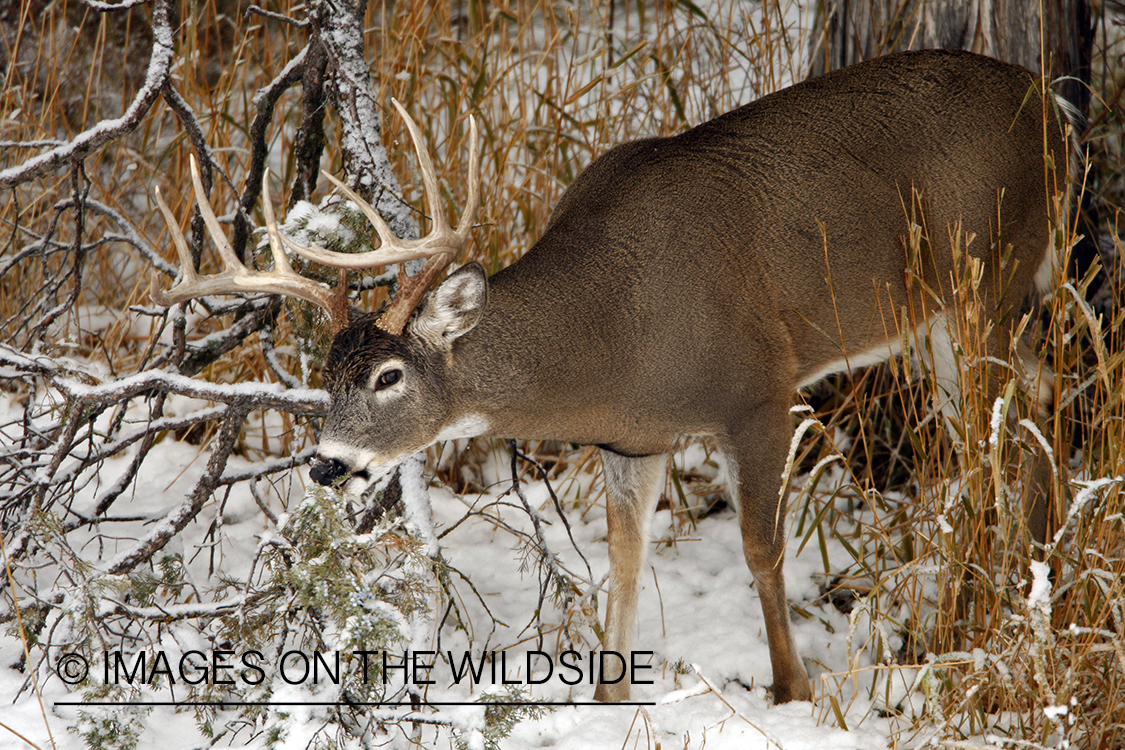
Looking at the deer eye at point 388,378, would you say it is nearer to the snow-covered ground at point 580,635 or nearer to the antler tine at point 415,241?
the antler tine at point 415,241

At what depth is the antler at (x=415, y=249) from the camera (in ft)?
8.89

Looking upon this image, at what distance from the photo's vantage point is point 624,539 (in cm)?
356

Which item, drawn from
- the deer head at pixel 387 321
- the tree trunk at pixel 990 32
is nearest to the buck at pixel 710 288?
the deer head at pixel 387 321

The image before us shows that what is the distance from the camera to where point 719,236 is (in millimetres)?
3293

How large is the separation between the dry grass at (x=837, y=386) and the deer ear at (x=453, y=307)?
0.64m

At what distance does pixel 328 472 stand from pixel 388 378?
0.94 ft

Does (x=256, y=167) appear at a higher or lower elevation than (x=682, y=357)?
higher

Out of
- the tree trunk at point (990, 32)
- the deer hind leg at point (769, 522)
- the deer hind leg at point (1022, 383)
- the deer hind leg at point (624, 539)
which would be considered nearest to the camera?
the deer hind leg at point (769, 522)

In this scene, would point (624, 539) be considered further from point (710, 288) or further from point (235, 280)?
point (235, 280)

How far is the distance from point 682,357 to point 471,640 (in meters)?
1.18

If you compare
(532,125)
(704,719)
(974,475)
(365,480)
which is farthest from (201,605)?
(532,125)

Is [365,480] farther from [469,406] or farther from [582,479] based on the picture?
[582,479]

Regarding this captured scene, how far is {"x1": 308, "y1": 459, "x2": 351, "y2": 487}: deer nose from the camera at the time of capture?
9.11ft

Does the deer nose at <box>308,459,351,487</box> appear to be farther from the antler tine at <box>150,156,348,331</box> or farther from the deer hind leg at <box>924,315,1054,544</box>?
the deer hind leg at <box>924,315,1054,544</box>
